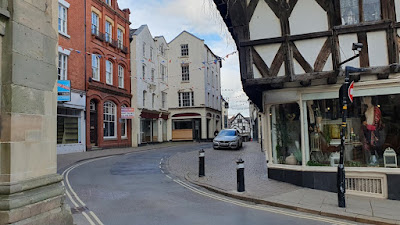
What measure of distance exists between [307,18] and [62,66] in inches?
646

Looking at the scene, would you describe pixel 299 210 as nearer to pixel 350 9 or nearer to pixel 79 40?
pixel 350 9

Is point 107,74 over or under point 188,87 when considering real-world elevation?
under

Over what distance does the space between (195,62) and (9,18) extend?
3687 cm

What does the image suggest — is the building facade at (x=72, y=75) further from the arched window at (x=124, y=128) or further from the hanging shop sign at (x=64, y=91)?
the arched window at (x=124, y=128)

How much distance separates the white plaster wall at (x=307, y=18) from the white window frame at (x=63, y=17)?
16.2 metres

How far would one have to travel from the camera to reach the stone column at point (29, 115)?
412 centimetres

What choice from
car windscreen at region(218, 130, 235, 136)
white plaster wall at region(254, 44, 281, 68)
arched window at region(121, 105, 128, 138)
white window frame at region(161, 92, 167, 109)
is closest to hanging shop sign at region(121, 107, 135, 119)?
arched window at region(121, 105, 128, 138)

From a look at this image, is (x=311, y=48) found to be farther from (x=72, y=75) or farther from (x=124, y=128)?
(x=124, y=128)

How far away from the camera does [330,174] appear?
850cm

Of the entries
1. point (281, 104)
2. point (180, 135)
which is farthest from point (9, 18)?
point (180, 135)

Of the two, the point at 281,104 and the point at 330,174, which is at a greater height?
the point at 281,104

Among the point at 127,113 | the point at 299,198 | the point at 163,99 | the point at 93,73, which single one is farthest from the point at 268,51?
the point at 163,99

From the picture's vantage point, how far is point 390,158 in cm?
820

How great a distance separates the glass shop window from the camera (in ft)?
27.3
